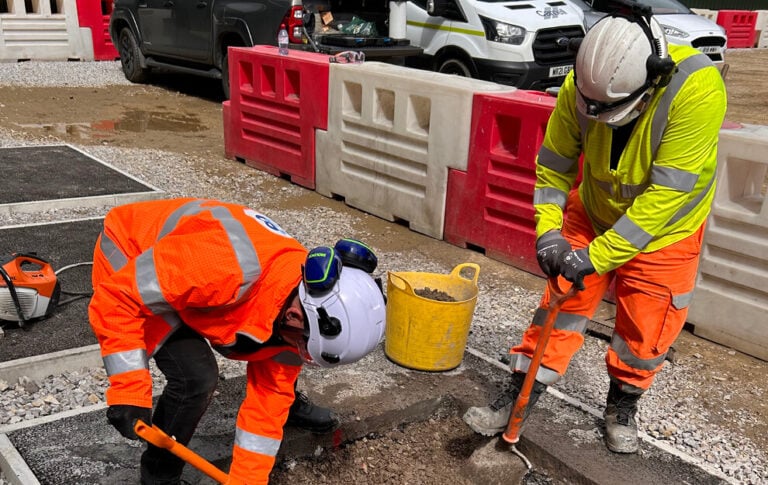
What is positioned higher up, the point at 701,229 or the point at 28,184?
the point at 701,229

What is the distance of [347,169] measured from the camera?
7387mm

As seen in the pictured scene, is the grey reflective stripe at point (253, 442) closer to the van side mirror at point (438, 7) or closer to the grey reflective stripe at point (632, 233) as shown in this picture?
the grey reflective stripe at point (632, 233)

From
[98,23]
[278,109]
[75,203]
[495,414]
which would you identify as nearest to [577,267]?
[495,414]

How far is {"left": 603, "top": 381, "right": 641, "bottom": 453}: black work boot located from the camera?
3.55 meters

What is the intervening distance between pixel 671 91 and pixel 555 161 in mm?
677

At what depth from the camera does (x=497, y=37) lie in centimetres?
987

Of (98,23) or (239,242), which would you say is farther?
(98,23)

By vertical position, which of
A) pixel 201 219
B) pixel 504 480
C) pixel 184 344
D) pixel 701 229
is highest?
pixel 201 219

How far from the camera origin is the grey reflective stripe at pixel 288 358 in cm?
280

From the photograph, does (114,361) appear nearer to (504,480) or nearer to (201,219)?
(201,219)

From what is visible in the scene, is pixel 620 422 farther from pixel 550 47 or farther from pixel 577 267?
pixel 550 47

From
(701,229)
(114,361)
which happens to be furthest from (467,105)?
(114,361)

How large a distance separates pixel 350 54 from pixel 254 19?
3.67 meters

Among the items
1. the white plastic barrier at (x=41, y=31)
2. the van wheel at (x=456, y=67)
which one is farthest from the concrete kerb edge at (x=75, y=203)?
the white plastic barrier at (x=41, y=31)
